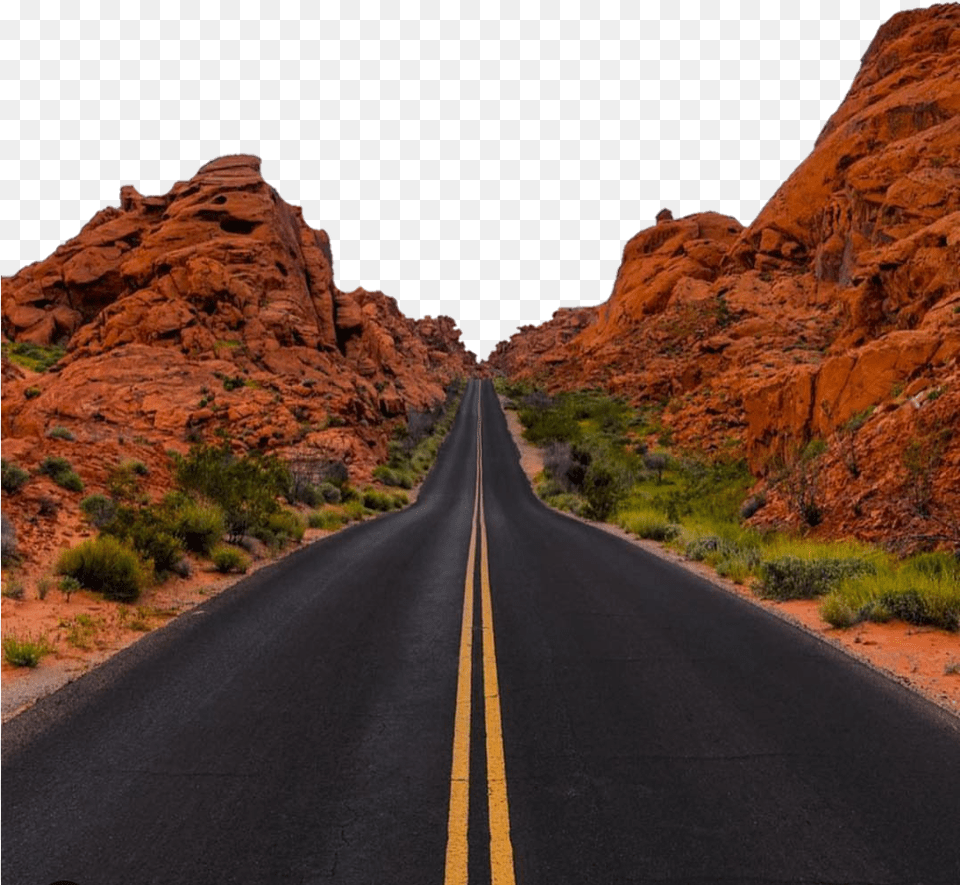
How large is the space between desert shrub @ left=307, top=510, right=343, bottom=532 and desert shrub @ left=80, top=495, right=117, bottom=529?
7.68m

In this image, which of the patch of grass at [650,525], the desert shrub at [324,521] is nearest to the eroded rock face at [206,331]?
the desert shrub at [324,521]

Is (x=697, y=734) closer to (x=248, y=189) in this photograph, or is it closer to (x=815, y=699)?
(x=815, y=699)

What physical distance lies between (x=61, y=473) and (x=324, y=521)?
8.10m

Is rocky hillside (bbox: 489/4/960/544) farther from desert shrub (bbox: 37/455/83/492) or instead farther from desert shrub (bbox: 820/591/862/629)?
desert shrub (bbox: 37/455/83/492)

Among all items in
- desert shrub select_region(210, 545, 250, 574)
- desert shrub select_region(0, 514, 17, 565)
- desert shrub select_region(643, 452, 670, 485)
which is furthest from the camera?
desert shrub select_region(643, 452, 670, 485)

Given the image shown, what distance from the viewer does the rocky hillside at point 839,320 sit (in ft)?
42.9

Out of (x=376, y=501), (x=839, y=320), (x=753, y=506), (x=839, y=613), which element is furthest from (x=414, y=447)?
(x=839, y=613)

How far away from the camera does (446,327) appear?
144125mm

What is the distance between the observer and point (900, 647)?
711cm

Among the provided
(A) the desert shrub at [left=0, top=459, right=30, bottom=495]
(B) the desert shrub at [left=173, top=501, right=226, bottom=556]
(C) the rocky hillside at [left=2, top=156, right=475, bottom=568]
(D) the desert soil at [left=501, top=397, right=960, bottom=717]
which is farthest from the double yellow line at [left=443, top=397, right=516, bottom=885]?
(C) the rocky hillside at [left=2, top=156, right=475, bottom=568]

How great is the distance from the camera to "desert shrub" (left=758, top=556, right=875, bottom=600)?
9.78 m

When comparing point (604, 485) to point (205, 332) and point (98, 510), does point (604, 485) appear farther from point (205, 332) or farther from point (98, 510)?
point (205, 332)

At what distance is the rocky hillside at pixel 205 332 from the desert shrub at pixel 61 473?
12.4 m

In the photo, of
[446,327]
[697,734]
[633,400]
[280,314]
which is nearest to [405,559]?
[697,734]
